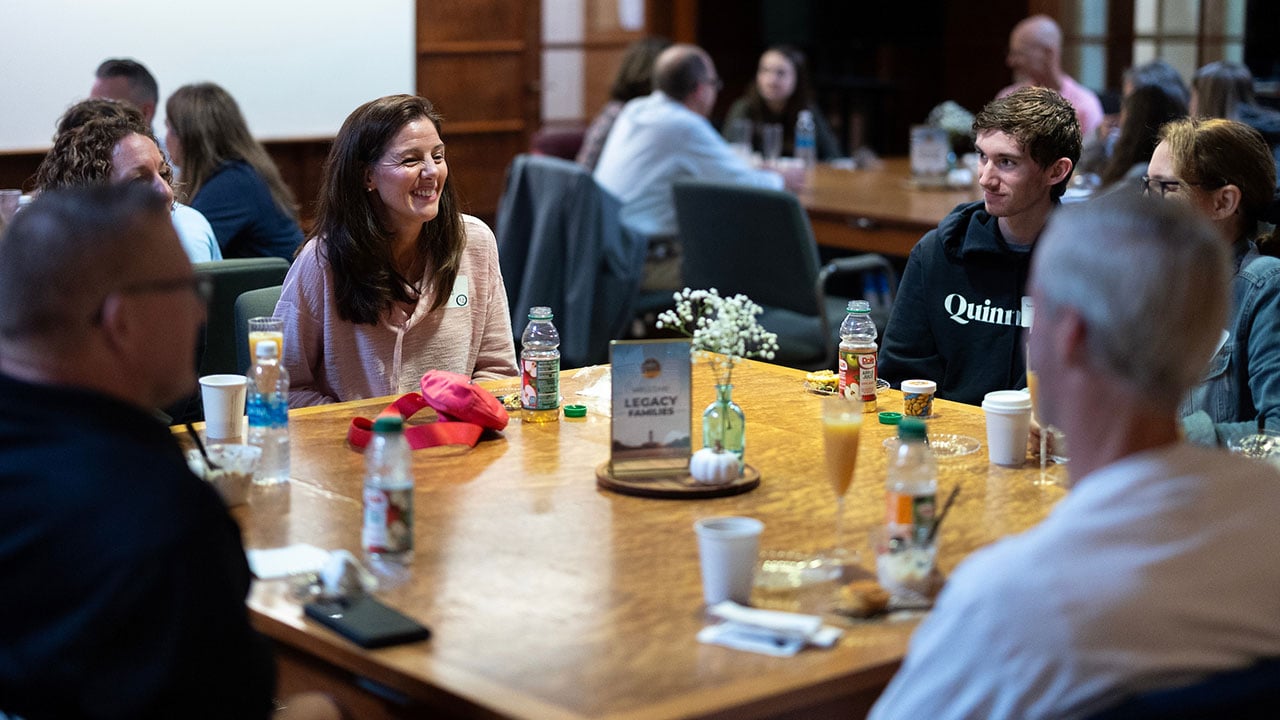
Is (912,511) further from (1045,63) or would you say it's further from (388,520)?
(1045,63)

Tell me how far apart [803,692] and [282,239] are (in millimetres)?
3283

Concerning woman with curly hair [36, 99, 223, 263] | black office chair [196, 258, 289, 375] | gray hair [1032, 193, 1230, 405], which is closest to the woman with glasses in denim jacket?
gray hair [1032, 193, 1230, 405]

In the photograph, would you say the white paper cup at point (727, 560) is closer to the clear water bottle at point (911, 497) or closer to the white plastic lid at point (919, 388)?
the clear water bottle at point (911, 497)

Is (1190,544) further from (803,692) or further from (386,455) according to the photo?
(386,455)

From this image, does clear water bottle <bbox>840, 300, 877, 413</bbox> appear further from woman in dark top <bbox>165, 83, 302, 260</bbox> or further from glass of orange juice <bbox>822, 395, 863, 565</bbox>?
woman in dark top <bbox>165, 83, 302, 260</bbox>

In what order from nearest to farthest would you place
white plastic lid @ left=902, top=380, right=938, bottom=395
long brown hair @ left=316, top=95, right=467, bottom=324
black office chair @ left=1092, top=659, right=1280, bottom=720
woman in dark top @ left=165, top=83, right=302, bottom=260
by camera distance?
black office chair @ left=1092, top=659, right=1280, bottom=720 < white plastic lid @ left=902, top=380, right=938, bottom=395 < long brown hair @ left=316, top=95, right=467, bottom=324 < woman in dark top @ left=165, top=83, right=302, bottom=260

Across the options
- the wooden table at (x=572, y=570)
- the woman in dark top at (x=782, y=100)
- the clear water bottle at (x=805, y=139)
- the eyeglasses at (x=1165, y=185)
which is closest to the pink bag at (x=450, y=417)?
the wooden table at (x=572, y=570)

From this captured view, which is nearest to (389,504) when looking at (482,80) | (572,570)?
(572,570)

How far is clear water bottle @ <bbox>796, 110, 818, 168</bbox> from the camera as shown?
6.79 m

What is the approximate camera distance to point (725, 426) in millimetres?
2480

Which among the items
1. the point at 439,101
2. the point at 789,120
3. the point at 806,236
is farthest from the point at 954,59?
the point at 806,236

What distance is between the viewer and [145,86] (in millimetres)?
5246

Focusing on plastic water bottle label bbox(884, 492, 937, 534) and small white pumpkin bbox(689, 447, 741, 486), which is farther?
small white pumpkin bbox(689, 447, 741, 486)

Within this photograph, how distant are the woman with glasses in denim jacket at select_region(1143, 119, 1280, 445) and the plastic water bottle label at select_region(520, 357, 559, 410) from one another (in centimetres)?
111
